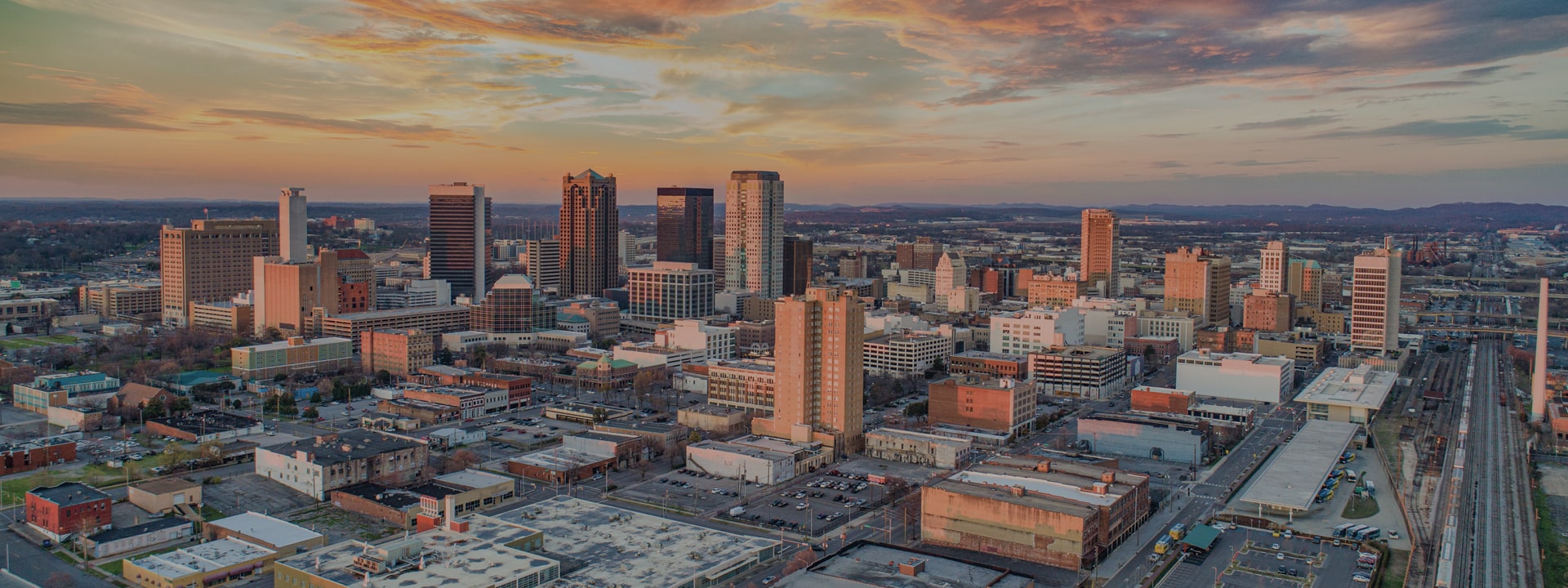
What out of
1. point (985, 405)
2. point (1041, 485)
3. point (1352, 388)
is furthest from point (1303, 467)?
point (1352, 388)

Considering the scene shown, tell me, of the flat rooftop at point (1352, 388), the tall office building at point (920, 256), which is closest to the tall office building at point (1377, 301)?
the flat rooftop at point (1352, 388)

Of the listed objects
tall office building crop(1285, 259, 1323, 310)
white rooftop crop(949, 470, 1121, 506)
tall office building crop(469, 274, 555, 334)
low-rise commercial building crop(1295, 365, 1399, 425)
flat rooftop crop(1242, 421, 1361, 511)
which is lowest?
flat rooftop crop(1242, 421, 1361, 511)

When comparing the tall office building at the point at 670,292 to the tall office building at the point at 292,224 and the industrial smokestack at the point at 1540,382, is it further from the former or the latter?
the industrial smokestack at the point at 1540,382

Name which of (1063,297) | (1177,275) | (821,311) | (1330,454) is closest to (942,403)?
(821,311)

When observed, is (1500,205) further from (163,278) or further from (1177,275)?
(163,278)

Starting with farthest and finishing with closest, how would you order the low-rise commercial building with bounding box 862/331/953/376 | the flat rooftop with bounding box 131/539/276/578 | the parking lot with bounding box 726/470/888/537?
the low-rise commercial building with bounding box 862/331/953/376 → the parking lot with bounding box 726/470/888/537 → the flat rooftop with bounding box 131/539/276/578

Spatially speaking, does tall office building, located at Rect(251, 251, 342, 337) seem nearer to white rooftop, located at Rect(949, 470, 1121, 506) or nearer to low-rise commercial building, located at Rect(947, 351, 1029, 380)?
low-rise commercial building, located at Rect(947, 351, 1029, 380)

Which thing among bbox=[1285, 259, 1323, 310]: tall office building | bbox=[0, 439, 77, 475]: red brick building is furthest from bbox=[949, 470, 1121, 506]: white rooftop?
bbox=[1285, 259, 1323, 310]: tall office building

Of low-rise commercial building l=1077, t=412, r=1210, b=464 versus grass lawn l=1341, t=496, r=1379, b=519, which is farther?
low-rise commercial building l=1077, t=412, r=1210, b=464
